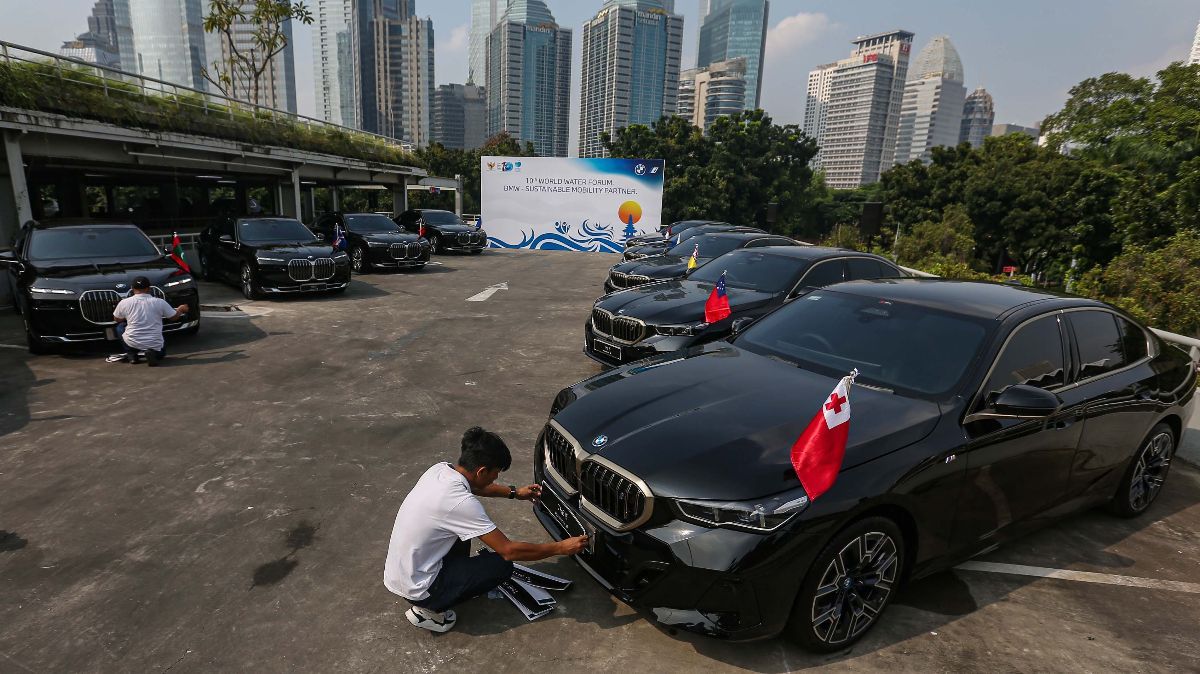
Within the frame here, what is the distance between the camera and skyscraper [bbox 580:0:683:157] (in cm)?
14725

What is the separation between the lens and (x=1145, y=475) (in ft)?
14.9

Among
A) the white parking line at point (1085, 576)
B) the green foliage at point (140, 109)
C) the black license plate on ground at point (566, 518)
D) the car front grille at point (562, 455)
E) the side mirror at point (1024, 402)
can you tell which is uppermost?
the green foliage at point (140, 109)

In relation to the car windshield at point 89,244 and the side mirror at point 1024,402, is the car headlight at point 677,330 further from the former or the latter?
the car windshield at point 89,244

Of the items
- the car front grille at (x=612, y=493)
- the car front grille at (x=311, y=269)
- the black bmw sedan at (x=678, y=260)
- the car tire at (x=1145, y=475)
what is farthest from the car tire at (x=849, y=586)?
the car front grille at (x=311, y=269)

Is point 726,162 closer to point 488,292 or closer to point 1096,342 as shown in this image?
point 488,292

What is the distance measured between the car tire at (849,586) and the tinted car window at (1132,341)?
2667 millimetres

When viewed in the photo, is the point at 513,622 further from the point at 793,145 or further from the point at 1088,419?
the point at 793,145

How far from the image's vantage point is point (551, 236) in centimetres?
2897

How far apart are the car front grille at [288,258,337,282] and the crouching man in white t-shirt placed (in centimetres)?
1048

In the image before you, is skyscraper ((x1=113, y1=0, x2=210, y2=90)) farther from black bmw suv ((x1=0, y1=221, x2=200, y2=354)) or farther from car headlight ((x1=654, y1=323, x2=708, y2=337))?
car headlight ((x1=654, y1=323, x2=708, y2=337))

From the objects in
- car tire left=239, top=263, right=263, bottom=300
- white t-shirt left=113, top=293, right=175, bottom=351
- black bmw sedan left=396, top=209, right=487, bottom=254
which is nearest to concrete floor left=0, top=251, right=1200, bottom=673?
white t-shirt left=113, top=293, right=175, bottom=351

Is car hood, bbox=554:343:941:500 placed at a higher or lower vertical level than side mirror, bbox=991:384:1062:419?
lower

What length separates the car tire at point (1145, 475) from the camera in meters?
4.41

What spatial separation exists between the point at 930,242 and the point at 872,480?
2380 cm
